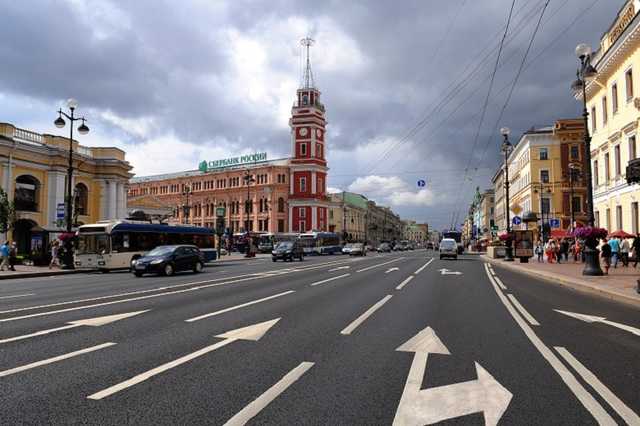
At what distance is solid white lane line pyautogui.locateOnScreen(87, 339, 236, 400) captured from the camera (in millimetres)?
4672

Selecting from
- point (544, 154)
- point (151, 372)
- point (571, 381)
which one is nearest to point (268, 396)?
point (151, 372)

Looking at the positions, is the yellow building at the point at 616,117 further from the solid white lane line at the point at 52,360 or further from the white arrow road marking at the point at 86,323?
the solid white lane line at the point at 52,360

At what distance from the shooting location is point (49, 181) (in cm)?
4234

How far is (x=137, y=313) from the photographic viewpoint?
9.86m

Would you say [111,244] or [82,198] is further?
[82,198]

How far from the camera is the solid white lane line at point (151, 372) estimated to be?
4.67 meters

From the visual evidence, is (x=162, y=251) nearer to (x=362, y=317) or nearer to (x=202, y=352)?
(x=362, y=317)

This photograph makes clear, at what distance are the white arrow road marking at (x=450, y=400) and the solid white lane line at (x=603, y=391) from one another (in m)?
0.96

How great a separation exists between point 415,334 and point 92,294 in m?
10.7

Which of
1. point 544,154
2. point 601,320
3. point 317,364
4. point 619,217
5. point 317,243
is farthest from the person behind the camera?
point 544,154

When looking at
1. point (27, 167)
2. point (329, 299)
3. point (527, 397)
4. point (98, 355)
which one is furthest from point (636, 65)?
point (27, 167)

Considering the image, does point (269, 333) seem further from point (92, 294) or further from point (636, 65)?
point (636, 65)

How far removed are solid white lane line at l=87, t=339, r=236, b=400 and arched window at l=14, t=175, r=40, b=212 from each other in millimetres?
41253

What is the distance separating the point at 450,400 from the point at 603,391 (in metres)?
1.76
